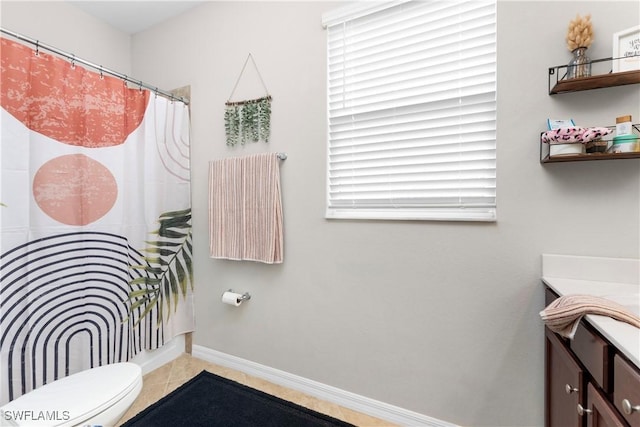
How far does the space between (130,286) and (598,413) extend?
87.2 inches

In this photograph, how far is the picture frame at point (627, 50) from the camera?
1014 millimetres

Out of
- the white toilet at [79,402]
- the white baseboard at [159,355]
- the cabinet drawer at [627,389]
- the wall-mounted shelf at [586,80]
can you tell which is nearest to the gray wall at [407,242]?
the wall-mounted shelf at [586,80]

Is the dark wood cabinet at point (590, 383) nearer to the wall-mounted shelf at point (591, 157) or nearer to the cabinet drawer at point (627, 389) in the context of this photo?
the cabinet drawer at point (627, 389)

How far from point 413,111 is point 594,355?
118cm

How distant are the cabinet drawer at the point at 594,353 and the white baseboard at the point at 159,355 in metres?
2.33

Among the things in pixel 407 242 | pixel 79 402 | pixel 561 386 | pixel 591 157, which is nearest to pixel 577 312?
pixel 561 386

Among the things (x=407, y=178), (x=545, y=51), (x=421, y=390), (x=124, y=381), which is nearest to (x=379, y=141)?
(x=407, y=178)

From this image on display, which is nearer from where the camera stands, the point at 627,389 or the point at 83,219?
the point at 627,389

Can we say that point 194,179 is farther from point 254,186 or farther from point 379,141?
point 379,141

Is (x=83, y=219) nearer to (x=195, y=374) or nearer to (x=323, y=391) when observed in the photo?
(x=195, y=374)

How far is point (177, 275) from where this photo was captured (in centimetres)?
208

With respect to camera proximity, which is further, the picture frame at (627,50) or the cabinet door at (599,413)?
the picture frame at (627,50)

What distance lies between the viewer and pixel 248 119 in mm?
1881

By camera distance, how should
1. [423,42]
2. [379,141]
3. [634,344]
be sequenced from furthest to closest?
[379,141], [423,42], [634,344]
